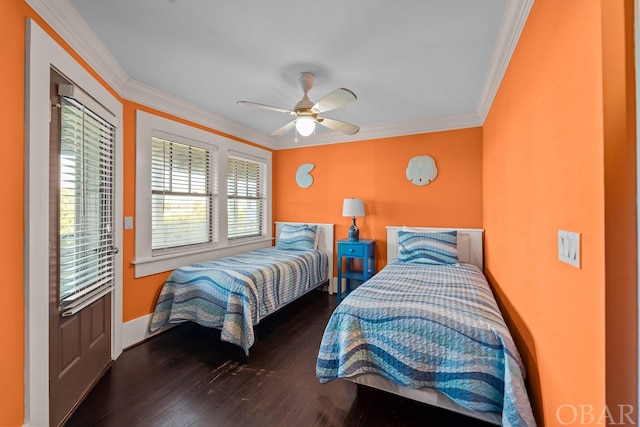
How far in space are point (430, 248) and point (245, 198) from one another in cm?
262

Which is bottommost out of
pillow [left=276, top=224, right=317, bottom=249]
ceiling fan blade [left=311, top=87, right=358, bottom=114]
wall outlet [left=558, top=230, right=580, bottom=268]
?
pillow [left=276, top=224, right=317, bottom=249]

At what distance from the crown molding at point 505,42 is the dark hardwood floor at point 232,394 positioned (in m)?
2.34

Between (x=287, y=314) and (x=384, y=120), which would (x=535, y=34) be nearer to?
(x=384, y=120)

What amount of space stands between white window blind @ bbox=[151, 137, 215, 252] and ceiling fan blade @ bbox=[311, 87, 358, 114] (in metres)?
1.70

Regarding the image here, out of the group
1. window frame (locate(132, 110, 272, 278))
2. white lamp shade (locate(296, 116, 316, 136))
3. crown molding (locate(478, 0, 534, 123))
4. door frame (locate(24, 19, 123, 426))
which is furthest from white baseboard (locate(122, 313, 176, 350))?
crown molding (locate(478, 0, 534, 123))

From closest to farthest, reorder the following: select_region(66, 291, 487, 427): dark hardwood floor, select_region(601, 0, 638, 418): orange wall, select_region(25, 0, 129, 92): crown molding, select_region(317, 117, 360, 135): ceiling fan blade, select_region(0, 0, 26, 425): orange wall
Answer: select_region(601, 0, 638, 418): orange wall
select_region(0, 0, 26, 425): orange wall
select_region(25, 0, 129, 92): crown molding
select_region(66, 291, 487, 427): dark hardwood floor
select_region(317, 117, 360, 135): ceiling fan blade

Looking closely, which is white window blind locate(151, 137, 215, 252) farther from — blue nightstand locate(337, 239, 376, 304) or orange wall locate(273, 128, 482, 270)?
blue nightstand locate(337, 239, 376, 304)

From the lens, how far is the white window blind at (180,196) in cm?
282

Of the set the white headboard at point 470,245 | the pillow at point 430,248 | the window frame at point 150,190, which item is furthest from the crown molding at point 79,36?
the white headboard at point 470,245

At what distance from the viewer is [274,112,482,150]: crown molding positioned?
10.9ft

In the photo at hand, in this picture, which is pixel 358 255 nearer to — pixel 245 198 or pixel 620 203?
pixel 245 198

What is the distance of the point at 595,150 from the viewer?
816 millimetres

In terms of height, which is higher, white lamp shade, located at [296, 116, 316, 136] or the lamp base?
white lamp shade, located at [296, 116, 316, 136]

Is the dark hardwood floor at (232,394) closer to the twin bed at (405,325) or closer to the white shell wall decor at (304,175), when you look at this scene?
the twin bed at (405,325)
